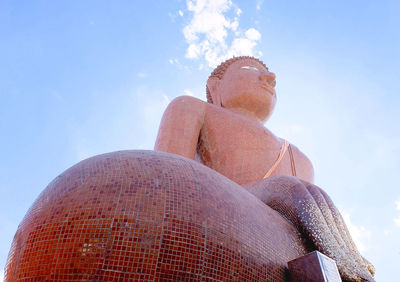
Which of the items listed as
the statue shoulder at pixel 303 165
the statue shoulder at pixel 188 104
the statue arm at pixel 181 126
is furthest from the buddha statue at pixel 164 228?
the statue shoulder at pixel 303 165

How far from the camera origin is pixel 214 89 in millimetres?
6605

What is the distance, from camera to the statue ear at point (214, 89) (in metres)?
6.45

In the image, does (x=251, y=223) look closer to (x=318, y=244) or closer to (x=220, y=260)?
(x=220, y=260)

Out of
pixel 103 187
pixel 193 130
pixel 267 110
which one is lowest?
pixel 103 187

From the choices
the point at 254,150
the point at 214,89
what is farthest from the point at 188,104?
the point at 214,89

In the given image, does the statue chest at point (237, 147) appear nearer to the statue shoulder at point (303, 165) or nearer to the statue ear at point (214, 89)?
the statue shoulder at point (303, 165)

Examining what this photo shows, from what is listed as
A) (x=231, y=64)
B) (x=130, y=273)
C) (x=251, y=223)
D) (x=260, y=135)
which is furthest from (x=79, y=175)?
(x=231, y=64)

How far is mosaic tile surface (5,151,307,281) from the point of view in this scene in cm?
172

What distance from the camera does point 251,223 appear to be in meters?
2.28

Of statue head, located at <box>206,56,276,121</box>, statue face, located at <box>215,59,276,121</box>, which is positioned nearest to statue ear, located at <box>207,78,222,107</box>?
statue head, located at <box>206,56,276,121</box>

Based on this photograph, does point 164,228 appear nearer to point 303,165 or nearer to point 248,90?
point 303,165

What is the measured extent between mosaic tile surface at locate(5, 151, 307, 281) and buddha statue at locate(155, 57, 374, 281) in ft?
1.87

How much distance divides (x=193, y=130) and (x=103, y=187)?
2922 millimetres

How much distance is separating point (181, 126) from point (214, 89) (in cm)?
203
